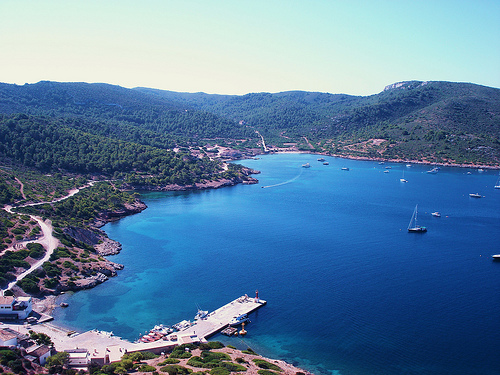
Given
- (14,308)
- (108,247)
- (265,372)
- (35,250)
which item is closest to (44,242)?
(35,250)

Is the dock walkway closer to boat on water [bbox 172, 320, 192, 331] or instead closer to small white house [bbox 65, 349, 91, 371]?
boat on water [bbox 172, 320, 192, 331]

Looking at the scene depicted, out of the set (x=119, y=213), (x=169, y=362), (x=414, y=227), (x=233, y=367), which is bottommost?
(x=169, y=362)

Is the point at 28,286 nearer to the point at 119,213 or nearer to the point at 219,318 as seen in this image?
the point at 219,318

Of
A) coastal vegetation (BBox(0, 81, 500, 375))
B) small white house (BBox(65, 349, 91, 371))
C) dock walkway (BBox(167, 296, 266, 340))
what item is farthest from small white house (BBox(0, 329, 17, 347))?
dock walkway (BBox(167, 296, 266, 340))

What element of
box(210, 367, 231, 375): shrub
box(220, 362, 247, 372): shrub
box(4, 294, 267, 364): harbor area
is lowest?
box(4, 294, 267, 364): harbor area

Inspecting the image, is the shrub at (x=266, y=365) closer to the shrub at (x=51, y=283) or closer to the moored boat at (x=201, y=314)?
the moored boat at (x=201, y=314)

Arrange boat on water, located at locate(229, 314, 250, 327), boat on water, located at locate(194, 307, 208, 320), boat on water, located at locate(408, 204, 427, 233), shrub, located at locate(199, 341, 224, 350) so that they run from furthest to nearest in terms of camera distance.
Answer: boat on water, located at locate(408, 204, 427, 233), boat on water, located at locate(194, 307, 208, 320), boat on water, located at locate(229, 314, 250, 327), shrub, located at locate(199, 341, 224, 350)
